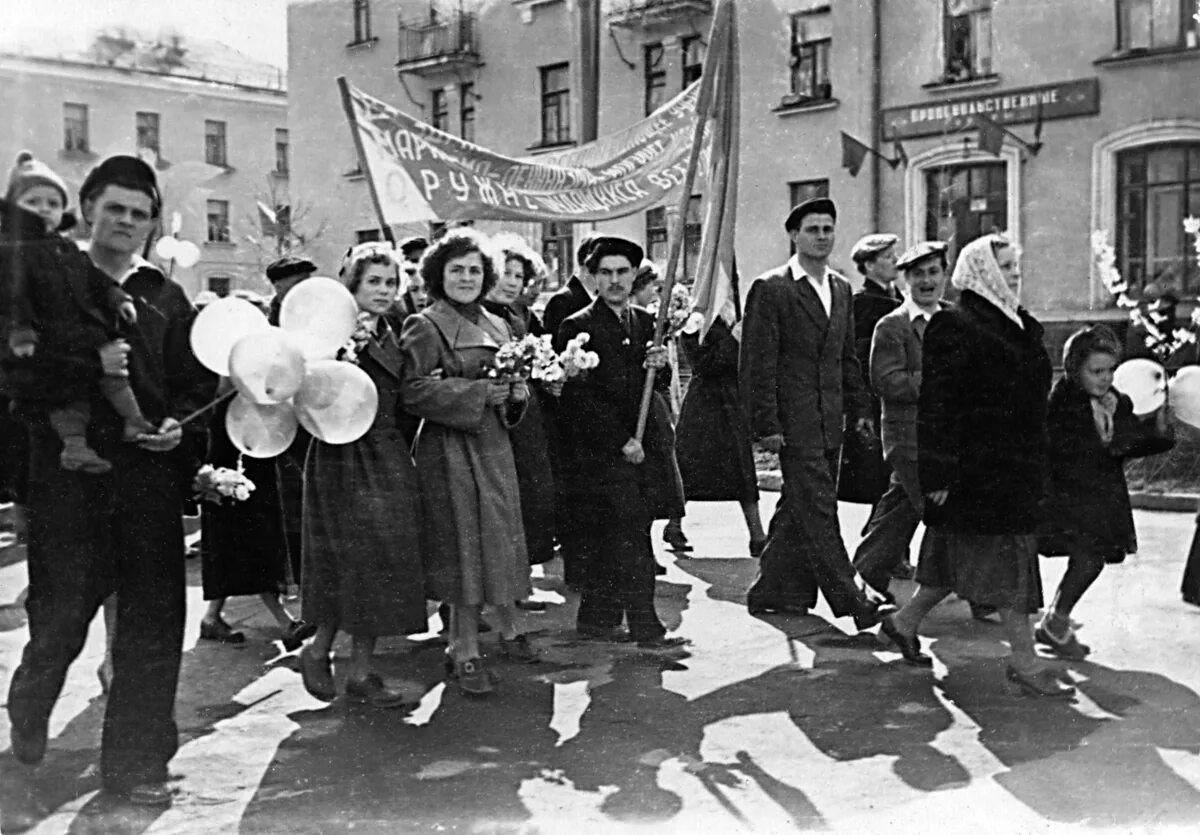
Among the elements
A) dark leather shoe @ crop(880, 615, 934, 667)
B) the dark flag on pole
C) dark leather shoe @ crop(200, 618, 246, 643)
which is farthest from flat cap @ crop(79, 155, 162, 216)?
the dark flag on pole

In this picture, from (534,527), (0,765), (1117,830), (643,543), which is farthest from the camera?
(534,527)

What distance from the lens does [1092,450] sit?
5.16 m

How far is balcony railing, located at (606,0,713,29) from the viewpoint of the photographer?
8703 mm

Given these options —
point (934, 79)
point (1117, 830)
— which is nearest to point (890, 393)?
point (1117, 830)

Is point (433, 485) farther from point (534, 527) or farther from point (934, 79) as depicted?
point (934, 79)

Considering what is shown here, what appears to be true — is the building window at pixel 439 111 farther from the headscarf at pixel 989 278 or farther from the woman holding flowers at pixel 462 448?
the headscarf at pixel 989 278

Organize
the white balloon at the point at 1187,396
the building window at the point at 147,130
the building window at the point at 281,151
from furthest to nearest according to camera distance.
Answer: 1. the building window at the point at 281,151
2. the white balloon at the point at 1187,396
3. the building window at the point at 147,130

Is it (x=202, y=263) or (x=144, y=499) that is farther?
(x=202, y=263)

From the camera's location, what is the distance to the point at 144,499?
3.73m

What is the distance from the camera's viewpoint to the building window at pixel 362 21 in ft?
17.9

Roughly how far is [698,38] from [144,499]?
6125 mm

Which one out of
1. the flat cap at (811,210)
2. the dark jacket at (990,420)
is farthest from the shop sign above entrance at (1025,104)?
the dark jacket at (990,420)

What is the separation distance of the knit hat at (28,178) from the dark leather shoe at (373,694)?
6.74 ft

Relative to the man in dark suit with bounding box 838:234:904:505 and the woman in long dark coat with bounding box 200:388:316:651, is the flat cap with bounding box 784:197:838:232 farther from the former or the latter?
the woman in long dark coat with bounding box 200:388:316:651
